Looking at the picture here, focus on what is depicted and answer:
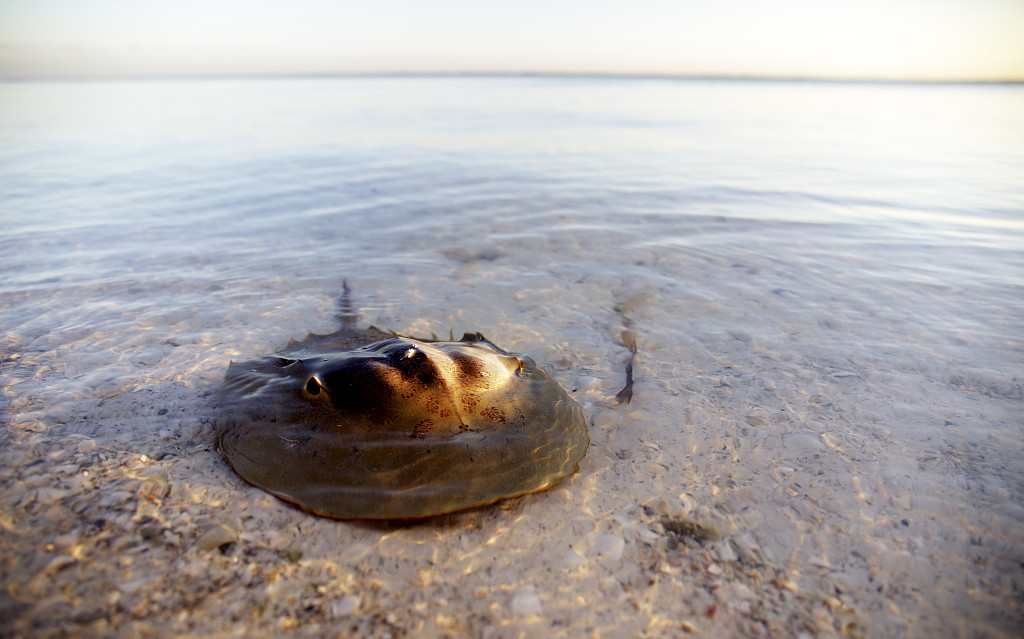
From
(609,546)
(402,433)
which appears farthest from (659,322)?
(402,433)

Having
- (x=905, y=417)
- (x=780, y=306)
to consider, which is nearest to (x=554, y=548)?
(x=905, y=417)

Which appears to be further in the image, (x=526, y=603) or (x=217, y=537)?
(x=217, y=537)

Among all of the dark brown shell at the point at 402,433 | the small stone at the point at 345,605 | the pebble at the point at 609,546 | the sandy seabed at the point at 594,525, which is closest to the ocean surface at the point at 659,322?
the sandy seabed at the point at 594,525

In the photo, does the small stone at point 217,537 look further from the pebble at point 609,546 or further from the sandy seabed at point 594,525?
the pebble at point 609,546

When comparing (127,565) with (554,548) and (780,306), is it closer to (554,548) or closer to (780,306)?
(554,548)

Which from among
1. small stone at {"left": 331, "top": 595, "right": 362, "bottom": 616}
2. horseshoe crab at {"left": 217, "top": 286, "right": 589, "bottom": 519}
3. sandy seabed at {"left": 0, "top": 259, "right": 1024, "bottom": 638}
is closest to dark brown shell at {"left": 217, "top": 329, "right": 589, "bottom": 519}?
horseshoe crab at {"left": 217, "top": 286, "right": 589, "bottom": 519}

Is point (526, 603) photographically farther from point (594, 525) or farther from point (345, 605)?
point (345, 605)
